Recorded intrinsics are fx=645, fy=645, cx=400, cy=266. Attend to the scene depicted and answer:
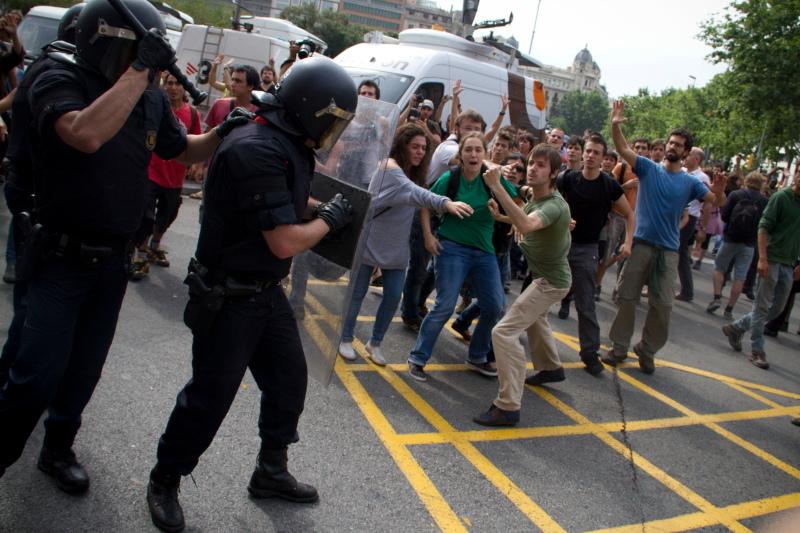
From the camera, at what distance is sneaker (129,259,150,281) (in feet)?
18.5

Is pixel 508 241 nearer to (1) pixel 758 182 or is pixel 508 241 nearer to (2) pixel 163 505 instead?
(2) pixel 163 505

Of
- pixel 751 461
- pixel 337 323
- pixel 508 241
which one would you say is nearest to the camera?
pixel 337 323

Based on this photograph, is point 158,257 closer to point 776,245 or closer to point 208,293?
point 208,293

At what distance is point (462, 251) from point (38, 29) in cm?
947

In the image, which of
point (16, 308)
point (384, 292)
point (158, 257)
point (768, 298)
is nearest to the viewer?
point (16, 308)

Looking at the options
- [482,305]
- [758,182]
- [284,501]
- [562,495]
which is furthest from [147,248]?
[758,182]

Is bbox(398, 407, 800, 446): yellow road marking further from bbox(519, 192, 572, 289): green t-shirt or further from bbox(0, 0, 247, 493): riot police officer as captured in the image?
bbox(0, 0, 247, 493): riot police officer

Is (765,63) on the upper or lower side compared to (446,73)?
upper

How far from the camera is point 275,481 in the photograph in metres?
2.90

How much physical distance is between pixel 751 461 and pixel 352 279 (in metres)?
3.42

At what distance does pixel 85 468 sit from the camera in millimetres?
2871

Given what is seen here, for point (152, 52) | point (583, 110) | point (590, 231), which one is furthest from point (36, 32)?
point (583, 110)

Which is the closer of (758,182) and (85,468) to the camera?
(85,468)

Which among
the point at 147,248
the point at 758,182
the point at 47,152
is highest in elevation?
the point at 758,182
